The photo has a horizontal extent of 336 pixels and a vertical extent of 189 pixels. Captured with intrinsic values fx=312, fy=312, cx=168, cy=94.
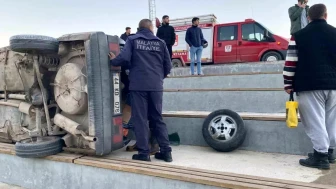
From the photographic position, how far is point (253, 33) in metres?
12.6

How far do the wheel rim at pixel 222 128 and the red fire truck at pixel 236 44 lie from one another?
8.62m

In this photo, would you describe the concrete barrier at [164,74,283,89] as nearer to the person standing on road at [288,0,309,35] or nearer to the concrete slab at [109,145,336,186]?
the person standing on road at [288,0,309,35]

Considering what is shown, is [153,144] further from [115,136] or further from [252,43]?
[252,43]

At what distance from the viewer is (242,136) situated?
391cm

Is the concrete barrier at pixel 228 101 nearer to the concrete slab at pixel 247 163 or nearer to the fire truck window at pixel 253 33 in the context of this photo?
the concrete slab at pixel 247 163

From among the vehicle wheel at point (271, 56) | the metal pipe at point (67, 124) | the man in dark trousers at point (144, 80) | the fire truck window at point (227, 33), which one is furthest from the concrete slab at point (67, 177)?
the fire truck window at point (227, 33)

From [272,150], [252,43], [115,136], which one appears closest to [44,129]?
[115,136]

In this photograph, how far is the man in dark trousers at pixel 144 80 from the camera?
11.6ft

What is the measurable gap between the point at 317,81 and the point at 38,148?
3.09 m

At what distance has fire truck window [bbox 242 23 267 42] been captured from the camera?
12362 millimetres

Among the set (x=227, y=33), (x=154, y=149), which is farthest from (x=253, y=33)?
(x=154, y=149)

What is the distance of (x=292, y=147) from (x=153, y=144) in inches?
67.5

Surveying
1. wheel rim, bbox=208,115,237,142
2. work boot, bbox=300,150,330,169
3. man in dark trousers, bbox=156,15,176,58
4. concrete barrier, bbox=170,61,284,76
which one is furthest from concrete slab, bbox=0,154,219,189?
concrete barrier, bbox=170,61,284,76

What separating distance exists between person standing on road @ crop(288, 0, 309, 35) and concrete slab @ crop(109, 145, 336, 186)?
4175 mm
